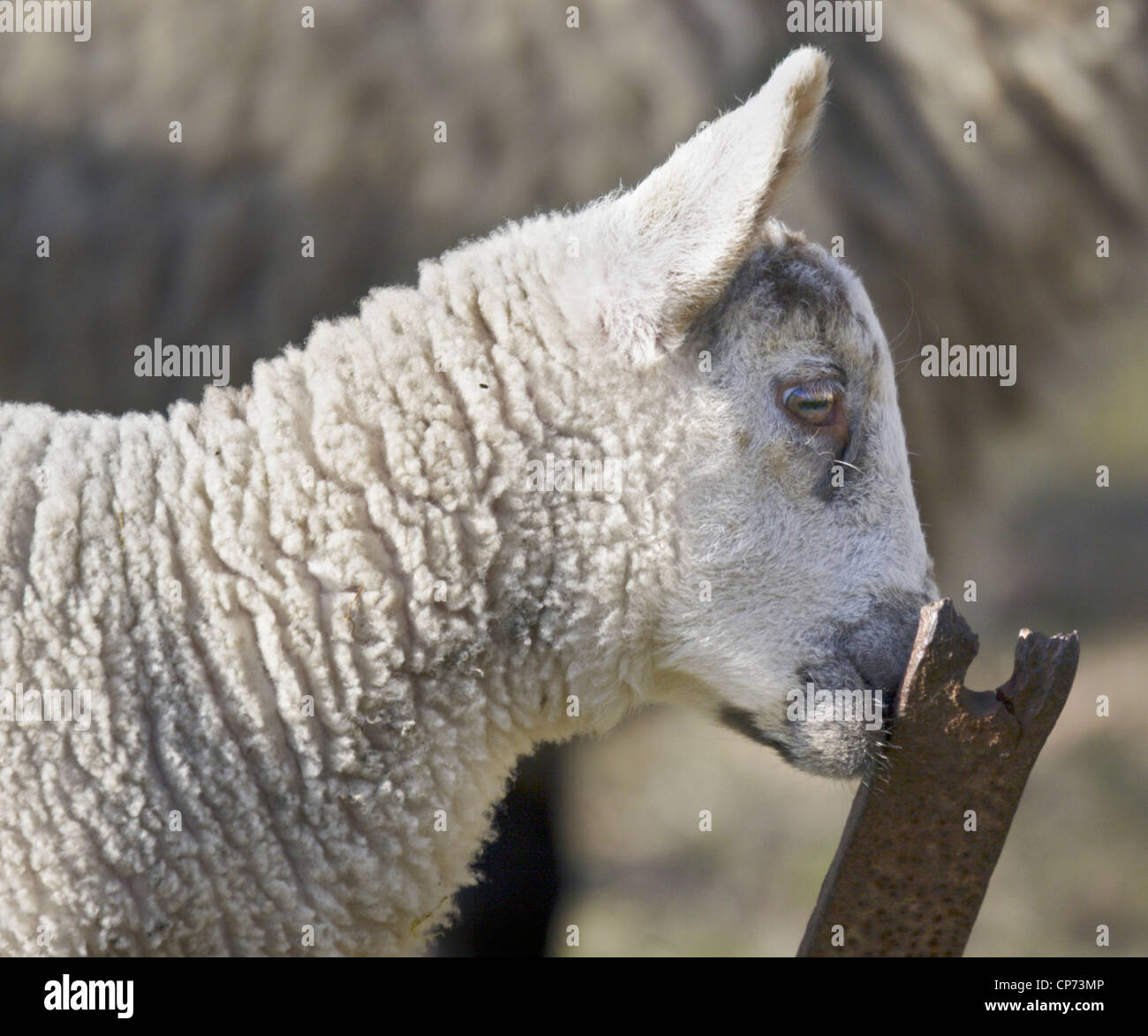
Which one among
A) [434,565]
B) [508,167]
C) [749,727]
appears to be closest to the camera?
[434,565]

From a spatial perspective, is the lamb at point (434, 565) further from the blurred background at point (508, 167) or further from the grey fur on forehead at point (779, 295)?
the blurred background at point (508, 167)

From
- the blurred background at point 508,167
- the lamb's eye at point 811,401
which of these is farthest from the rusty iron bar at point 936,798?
the blurred background at point 508,167

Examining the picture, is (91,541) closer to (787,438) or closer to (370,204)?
(787,438)

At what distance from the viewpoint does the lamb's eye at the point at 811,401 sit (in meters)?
2.33

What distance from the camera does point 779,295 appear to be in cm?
234

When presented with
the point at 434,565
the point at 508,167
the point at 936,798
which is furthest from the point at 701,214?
the point at 508,167

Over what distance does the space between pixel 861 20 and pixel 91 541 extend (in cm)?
360

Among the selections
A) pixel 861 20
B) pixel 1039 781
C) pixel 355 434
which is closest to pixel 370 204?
pixel 861 20

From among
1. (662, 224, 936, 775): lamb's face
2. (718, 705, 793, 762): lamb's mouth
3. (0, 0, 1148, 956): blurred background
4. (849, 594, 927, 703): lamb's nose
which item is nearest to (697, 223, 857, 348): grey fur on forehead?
(662, 224, 936, 775): lamb's face

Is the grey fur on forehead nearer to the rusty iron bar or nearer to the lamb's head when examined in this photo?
the lamb's head

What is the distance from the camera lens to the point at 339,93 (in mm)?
4410

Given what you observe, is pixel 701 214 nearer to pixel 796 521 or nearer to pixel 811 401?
pixel 811 401

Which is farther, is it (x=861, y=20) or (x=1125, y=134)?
(x=1125, y=134)

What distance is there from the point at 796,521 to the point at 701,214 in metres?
0.58
